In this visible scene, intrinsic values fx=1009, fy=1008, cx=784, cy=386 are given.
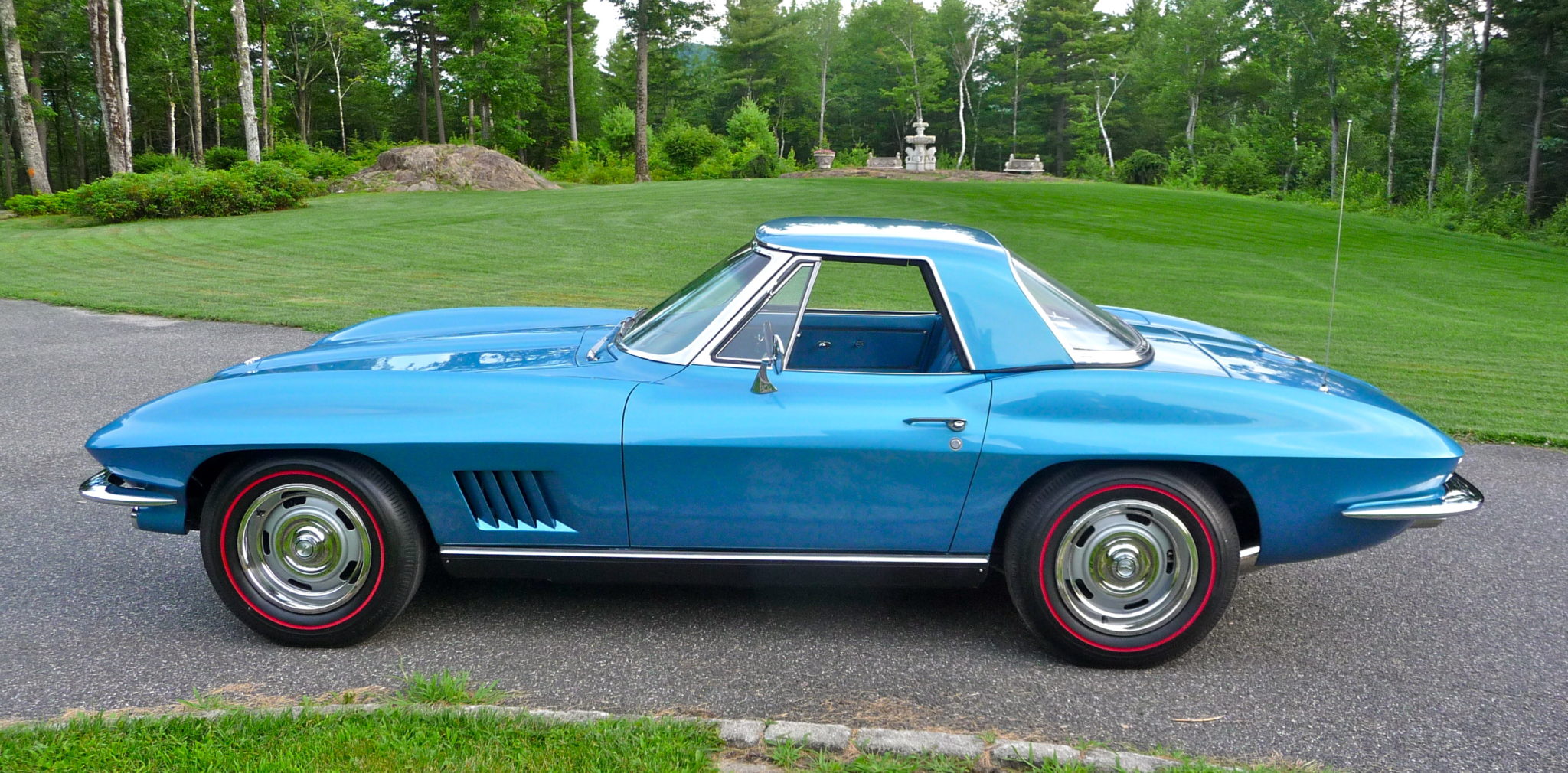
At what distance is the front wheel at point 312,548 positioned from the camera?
314cm

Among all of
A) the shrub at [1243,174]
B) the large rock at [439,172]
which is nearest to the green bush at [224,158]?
the large rock at [439,172]

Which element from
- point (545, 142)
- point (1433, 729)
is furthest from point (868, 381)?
point (545, 142)

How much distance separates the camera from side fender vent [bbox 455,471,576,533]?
316 cm

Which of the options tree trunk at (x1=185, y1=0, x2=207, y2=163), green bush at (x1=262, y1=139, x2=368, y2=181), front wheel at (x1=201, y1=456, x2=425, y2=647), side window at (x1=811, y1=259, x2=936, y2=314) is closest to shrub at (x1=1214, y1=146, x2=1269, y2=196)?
green bush at (x1=262, y1=139, x2=368, y2=181)

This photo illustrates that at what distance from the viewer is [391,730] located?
268 cm

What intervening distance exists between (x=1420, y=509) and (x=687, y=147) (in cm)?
3767

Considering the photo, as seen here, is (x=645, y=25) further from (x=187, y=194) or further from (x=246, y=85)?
(x=187, y=194)

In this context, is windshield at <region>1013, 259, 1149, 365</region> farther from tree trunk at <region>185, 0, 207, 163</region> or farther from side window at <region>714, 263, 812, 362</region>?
tree trunk at <region>185, 0, 207, 163</region>

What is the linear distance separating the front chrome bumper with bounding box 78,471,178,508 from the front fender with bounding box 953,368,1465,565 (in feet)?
8.30

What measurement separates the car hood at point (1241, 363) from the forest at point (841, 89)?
22572 millimetres

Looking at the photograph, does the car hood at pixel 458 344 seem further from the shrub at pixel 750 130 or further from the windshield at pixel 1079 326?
the shrub at pixel 750 130

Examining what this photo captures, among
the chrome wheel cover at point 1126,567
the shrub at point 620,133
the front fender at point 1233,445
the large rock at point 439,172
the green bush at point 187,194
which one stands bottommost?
the chrome wheel cover at point 1126,567

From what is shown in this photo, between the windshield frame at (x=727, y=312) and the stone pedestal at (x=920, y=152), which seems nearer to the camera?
the windshield frame at (x=727, y=312)

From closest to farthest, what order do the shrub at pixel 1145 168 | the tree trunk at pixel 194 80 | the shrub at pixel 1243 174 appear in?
the tree trunk at pixel 194 80 → the shrub at pixel 1243 174 → the shrub at pixel 1145 168
